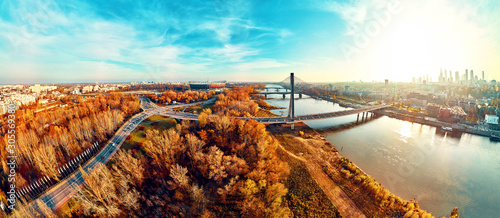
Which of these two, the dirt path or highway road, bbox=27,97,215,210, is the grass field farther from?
highway road, bbox=27,97,215,210

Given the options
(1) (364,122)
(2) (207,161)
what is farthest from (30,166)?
(1) (364,122)

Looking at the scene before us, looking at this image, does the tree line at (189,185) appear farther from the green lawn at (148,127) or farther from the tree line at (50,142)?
the tree line at (50,142)

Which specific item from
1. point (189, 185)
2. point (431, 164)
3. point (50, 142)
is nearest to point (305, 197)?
point (189, 185)

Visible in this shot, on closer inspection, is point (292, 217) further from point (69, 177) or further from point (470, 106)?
point (470, 106)

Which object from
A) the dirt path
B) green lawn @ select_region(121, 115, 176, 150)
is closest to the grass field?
the dirt path

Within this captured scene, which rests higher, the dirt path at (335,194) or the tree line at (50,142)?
the tree line at (50,142)

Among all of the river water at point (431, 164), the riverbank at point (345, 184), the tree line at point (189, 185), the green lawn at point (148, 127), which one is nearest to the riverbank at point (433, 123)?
the river water at point (431, 164)
